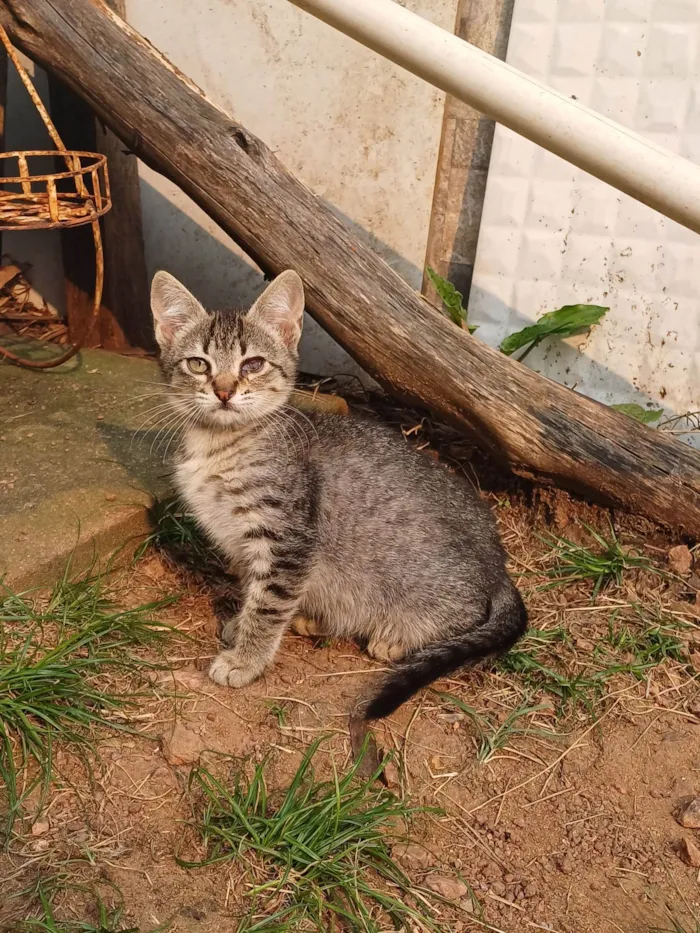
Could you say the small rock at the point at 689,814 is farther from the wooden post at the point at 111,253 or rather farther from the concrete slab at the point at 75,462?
the wooden post at the point at 111,253

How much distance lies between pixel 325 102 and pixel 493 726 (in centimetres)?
354

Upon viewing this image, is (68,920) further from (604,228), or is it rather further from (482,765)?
(604,228)

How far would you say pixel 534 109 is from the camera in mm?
2684

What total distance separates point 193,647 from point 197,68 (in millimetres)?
3462

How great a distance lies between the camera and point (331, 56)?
465cm

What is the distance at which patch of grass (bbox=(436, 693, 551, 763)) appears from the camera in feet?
9.78

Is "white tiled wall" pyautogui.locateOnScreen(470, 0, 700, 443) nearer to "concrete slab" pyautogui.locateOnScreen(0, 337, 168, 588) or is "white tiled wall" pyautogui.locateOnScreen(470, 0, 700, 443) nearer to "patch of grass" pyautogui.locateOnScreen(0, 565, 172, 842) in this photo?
"concrete slab" pyautogui.locateOnScreen(0, 337, 168, 588)

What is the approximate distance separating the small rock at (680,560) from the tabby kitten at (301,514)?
91 cm

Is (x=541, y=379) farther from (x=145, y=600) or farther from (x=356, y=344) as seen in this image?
(x=145, y=600)

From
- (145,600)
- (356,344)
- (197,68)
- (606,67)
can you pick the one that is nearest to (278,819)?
(145,600)

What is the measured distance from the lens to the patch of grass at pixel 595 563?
3.82 m

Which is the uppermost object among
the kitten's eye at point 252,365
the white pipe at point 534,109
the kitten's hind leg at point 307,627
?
the white pipe at point 534,109

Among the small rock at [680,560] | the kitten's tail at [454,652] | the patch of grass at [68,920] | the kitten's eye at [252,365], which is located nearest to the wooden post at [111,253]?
the kitten's eye at [252,365]

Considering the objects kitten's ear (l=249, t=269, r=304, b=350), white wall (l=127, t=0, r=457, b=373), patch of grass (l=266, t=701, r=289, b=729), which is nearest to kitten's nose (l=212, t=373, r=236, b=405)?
kitten's ear (l=249, t=269, r=304, b=350)
